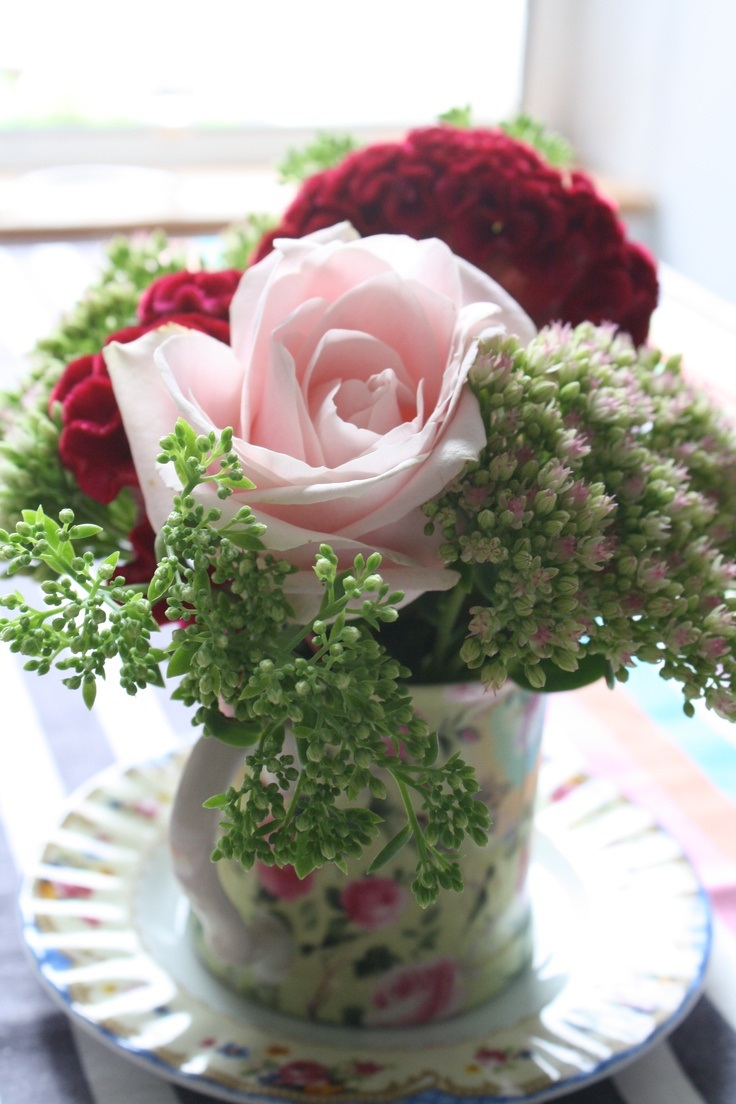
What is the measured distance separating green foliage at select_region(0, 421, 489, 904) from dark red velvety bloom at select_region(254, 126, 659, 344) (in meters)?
0.20

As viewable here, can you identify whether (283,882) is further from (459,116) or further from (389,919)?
(459,116)

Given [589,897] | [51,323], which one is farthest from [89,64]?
[589,897]

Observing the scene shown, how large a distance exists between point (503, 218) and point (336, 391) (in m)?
0.15

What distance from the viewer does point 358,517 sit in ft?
1.12

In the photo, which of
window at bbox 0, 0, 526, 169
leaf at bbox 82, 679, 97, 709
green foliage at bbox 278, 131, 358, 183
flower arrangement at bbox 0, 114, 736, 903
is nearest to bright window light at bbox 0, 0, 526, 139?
window at bbox 0, 0, 526, 169

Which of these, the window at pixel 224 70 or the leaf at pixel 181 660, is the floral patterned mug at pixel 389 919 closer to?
the leaf at pixel 181 660

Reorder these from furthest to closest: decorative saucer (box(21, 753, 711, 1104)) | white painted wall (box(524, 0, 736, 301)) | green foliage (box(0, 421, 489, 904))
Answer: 1. white painted wall (box(524, 0, 736, 301))
2. decorative saucer (box(21, 753, 711, 1104))
3. green foliage (box(0, 421, 489, 904))

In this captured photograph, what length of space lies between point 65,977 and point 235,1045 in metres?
0.08

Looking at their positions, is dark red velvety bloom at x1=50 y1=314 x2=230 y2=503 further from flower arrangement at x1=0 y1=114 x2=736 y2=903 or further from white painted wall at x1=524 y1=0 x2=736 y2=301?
white painted wall at x1=524 y1=0 x2=736 y2=301

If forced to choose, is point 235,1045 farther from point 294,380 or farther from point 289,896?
point 294,380

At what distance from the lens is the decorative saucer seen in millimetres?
429

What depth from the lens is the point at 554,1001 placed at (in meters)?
0.47

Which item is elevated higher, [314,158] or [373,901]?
[314,158]

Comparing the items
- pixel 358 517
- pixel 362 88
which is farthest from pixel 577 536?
pixel 362 88
